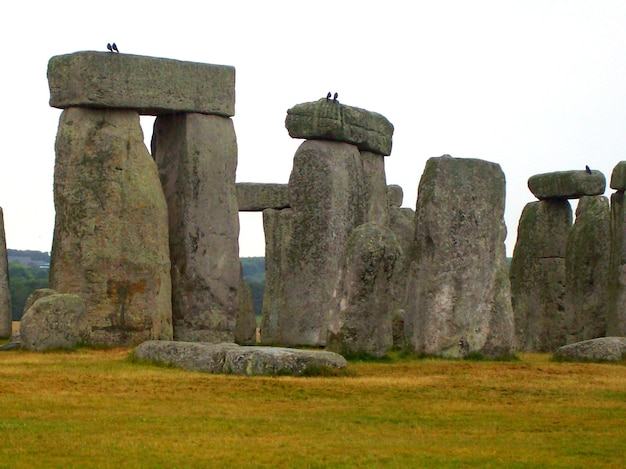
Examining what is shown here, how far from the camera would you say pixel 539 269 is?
27.2 meters

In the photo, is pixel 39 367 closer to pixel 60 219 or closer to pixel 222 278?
pixel 60 219

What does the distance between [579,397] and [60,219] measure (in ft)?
29.5

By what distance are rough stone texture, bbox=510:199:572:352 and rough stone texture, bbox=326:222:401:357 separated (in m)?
9.57

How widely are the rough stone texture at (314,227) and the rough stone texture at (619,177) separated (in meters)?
4.10

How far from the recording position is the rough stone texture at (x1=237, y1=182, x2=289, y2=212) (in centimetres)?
3036

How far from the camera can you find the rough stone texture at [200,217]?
2167 cm

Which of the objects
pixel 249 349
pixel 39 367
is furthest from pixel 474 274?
pixel 39 367

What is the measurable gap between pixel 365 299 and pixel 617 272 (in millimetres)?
6974

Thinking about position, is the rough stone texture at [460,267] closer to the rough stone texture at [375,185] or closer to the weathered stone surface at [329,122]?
the weathered stone surface at [329,122]

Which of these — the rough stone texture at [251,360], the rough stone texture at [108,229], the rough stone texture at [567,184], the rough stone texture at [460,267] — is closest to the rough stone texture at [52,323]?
the rough stone texture at [108,229]

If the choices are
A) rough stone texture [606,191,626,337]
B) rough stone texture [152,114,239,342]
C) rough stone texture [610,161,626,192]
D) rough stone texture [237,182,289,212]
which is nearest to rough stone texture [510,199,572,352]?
rough stone texture [606,191,626,337]

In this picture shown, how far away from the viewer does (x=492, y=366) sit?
17016 mm

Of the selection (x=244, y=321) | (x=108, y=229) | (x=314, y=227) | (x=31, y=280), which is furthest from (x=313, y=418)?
(x=31, y=280)

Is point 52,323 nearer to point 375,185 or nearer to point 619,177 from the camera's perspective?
point 375,185
